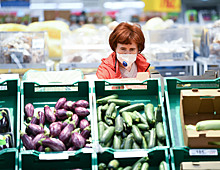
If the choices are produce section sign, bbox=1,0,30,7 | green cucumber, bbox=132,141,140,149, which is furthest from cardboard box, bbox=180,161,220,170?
produce section sign, bbox=1,0,30,7

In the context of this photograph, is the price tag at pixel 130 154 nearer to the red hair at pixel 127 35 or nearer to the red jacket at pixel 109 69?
the red jacket at pixel 109 69

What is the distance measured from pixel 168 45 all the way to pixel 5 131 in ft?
13.8

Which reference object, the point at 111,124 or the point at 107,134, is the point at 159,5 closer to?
the point at 111,124

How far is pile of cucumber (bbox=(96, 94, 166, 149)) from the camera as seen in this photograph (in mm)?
2562

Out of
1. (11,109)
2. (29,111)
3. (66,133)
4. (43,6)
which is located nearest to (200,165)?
(66,133)

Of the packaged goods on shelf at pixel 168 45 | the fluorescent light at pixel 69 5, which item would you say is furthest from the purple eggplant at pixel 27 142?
the fluorescent light at pixel 69 5

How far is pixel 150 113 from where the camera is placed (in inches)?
108

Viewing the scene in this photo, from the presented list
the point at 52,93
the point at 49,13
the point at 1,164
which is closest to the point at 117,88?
the point at 52,93

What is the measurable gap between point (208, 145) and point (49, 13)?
728 centimetres

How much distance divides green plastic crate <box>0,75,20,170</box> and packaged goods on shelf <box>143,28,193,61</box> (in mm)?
3536

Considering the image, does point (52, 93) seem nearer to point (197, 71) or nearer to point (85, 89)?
point (85, 89)

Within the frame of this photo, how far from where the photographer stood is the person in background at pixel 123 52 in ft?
12.0

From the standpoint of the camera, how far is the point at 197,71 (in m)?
6.71

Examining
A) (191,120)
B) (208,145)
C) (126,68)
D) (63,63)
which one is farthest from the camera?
(63,63)
